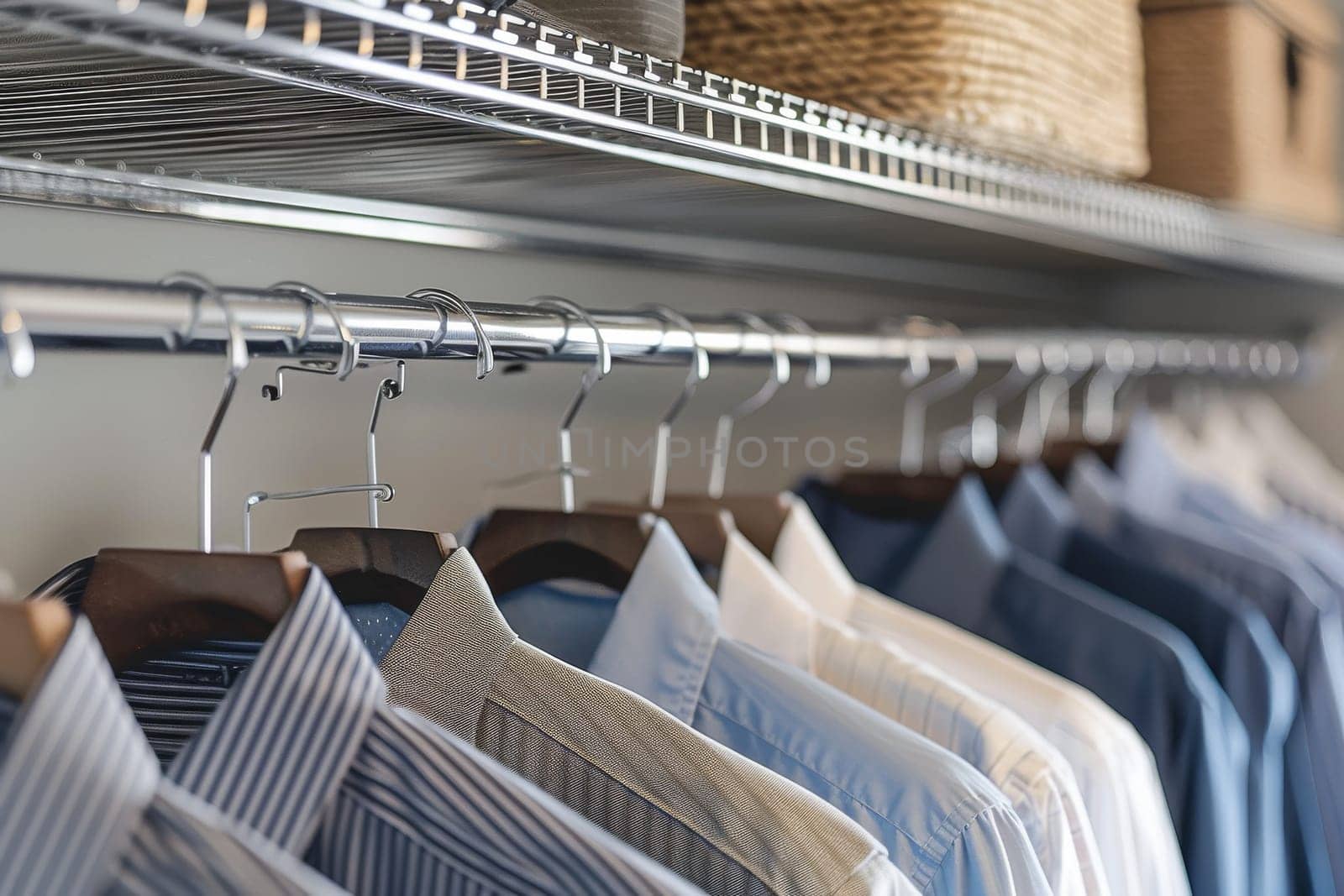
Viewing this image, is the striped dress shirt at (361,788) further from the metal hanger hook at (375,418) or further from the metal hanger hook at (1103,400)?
the metal hanger hook at (1103,400)

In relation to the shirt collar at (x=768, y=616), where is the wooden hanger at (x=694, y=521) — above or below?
above

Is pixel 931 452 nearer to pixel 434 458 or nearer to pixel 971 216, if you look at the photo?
pixel 971 216

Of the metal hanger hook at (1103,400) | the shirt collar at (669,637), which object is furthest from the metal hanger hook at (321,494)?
the metal hanger hook at (1103,400)

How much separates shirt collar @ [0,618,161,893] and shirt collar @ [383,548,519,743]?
176 millimetres

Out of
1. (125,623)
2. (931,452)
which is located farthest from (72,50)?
Result: (931,452)

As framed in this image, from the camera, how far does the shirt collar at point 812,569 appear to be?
0.75 metres

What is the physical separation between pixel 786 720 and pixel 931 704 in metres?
0.09

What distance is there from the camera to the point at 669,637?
1.95 feet

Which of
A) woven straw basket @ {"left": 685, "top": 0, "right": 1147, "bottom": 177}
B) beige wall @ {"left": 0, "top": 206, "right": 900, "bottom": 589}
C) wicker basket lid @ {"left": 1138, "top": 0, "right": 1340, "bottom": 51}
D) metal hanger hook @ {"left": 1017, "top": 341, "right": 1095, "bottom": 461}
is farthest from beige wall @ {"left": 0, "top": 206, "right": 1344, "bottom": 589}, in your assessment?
wicker basket lid @ {"left": 1138, "top": 0, "right": 1340, "bottom": 51}

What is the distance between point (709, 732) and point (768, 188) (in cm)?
37

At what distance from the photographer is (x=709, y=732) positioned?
59 cm

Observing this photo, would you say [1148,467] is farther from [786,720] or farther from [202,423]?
[202,423]

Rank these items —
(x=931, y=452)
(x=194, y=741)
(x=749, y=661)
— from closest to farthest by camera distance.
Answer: (x=194, y=741) < (x=749, y=661) < (x=931, y=452)

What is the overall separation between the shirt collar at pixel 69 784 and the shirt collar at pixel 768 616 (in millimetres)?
372
